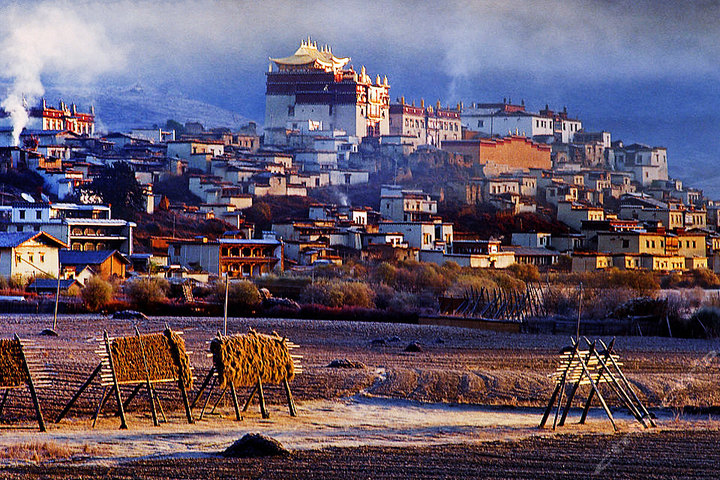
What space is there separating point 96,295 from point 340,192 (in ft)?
146

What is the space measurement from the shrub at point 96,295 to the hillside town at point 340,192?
365 centimetres

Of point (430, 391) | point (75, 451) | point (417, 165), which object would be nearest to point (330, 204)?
point (417, 165)

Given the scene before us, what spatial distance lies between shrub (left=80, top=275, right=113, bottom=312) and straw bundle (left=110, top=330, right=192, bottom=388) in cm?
2078

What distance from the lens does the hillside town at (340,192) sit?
54.1m

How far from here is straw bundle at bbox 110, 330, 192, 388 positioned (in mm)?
16688

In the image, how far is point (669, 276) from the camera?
5659cm

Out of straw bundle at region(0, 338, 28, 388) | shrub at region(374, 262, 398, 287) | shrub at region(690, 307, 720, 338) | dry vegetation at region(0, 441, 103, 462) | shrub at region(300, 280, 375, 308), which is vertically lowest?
dry vegetation at region(0, 441, 103, 462)

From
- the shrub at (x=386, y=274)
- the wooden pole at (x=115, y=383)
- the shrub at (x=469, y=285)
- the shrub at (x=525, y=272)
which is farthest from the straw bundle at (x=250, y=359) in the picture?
the shrub at (x=525, y=272)

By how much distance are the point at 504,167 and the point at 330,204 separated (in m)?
17.0

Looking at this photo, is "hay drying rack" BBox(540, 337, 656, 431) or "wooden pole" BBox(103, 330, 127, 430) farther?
"hay drying rack" BBox(540, 337, 656, 431)

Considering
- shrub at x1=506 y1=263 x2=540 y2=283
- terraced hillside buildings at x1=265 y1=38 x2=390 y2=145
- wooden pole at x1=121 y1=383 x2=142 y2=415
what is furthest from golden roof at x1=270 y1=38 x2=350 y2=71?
wooden pole at x1=121 y1=383 x2=142 y2=415

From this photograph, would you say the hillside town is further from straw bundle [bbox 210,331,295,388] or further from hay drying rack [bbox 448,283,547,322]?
straw bundle [bbox 210,331,295,388]

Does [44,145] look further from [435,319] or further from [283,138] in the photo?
[435,319]

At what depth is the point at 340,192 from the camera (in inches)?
3216
